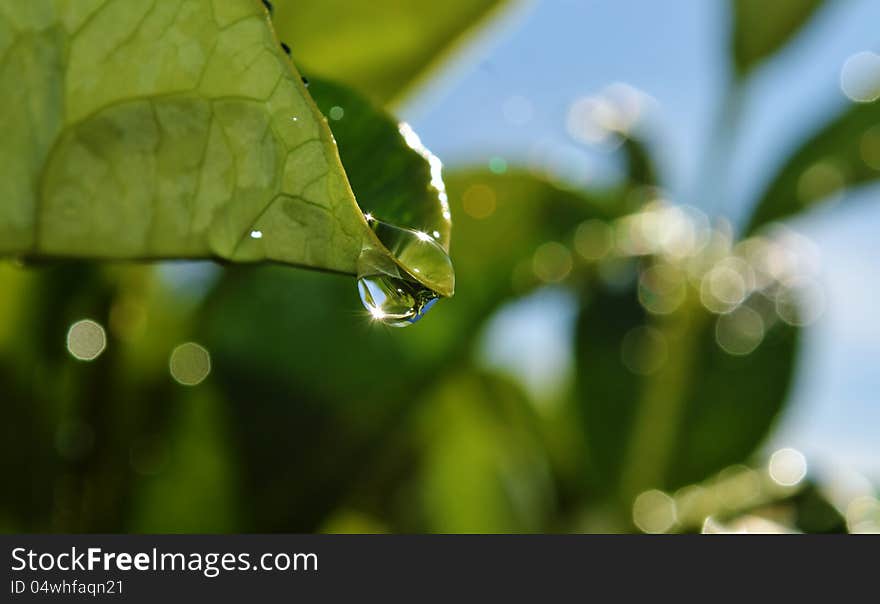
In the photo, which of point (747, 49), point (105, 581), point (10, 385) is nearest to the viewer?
point (105, 581)

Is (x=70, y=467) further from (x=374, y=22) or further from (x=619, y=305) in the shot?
(x=619, y=305)

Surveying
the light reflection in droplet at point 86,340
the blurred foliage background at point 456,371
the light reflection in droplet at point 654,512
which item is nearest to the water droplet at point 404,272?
the blurred foliage background at point 456,371

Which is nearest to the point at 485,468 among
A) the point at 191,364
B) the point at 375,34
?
the point at 191,364

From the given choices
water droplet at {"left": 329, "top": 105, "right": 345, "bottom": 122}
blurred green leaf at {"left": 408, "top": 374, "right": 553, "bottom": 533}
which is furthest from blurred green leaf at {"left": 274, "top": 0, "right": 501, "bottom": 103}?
blurred green leaf at {"left": 408, "top": 374, "right": 553, "bottom": 533}

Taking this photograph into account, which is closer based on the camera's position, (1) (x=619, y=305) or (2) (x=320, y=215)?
(2) (x=320, y=215)

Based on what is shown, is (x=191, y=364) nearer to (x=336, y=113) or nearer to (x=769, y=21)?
(x=336, y=113)

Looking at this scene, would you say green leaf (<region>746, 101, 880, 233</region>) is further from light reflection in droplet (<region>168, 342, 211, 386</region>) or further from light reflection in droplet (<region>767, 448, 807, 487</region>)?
light reflection in droplet (<region>168, 342, 211, 386</region>)

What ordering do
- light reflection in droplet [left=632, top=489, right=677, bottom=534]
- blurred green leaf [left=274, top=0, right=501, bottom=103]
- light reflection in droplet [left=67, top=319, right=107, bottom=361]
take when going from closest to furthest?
blurred green leaf [left=274, top=0, right=501, bottom=103] < light reflection in droplet [left=67, top=319, right=107, bottom=361] < light reflection in droplet [left=632, top=489, right=677, bottom=534]

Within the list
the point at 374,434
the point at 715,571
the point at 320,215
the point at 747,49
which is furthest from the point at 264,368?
the point at 747,49
